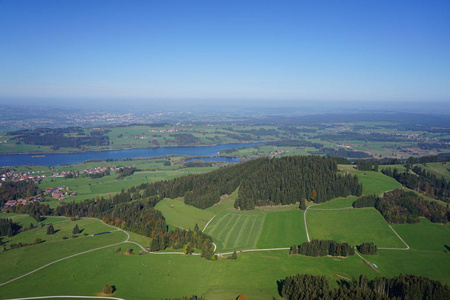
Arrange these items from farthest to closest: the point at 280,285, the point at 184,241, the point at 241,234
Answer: the point at 241,234 < the point at 184,241 < the point at 280,285

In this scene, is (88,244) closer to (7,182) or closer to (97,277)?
(97,277)

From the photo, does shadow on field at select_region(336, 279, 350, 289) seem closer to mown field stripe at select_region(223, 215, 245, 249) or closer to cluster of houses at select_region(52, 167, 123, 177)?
mown field stripe at select_region(223, 215, 245, 249)

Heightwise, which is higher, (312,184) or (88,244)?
(312,184)

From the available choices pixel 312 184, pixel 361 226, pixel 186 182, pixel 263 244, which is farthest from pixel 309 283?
pixel 186 182

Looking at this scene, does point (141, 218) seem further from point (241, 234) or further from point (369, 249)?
→ point (369, 249)

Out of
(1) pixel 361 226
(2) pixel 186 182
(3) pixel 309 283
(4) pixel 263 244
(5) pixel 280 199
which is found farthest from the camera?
(2) pixel 186 182

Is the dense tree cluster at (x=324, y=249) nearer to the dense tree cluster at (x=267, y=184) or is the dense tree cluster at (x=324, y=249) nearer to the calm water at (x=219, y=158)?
the dense tree cluster at (x=267, y=184)

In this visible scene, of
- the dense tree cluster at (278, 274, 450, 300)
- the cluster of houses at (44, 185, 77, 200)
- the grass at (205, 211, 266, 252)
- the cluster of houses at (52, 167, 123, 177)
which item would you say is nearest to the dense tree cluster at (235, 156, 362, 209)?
the grass at (205, 211, 266, 252)

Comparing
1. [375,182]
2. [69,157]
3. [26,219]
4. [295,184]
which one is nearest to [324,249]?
[295,184]
